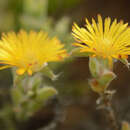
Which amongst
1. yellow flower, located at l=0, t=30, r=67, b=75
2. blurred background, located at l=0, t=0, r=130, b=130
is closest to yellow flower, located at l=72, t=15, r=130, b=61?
yellow flower, located at l=0, t=30, r=67, b=75

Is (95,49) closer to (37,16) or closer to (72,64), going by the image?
(37,16)

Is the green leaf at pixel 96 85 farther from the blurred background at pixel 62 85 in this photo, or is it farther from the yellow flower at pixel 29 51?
the blurred background at pixel 62 85

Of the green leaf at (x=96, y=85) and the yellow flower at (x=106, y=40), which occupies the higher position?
the yellow flower at (x=106, y=40)

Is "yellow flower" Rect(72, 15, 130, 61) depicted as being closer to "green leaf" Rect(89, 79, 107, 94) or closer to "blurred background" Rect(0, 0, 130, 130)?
"green leaf" Rect(89, 79, 107, 94)

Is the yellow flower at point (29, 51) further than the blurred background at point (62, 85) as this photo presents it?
No

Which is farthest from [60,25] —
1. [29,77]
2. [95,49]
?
[95,49]

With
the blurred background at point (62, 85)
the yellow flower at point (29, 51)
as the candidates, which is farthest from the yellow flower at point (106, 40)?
the blurred background at point (62, 85)
